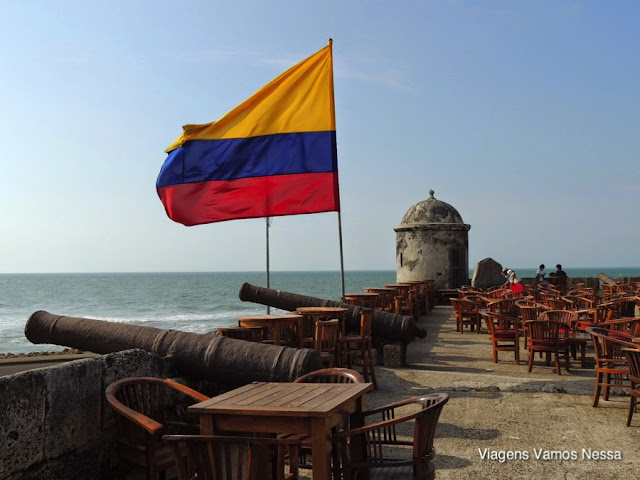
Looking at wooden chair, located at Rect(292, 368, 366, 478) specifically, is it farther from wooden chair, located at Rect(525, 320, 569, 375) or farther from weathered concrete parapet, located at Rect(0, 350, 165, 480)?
wooden chair, located at Rect(525, 320, 569, 375)

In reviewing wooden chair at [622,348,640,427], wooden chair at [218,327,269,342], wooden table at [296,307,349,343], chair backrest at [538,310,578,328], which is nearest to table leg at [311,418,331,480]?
wooden chair at [622,348,640,427]

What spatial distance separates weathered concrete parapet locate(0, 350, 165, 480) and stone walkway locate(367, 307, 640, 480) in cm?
241

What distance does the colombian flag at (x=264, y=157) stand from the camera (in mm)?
10133

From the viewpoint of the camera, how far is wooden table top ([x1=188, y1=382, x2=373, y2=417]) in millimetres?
3143

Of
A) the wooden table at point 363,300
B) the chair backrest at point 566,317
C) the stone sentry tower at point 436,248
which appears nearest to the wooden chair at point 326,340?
the chair backrest at point 566,317

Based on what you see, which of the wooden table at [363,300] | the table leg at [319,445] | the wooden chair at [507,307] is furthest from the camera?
the wooden table at [363,300]

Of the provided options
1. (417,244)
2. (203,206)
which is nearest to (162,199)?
(203,206)

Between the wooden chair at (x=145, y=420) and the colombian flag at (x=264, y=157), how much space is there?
207 inches

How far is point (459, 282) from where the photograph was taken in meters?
22.8

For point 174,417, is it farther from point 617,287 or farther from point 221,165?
point 617,287

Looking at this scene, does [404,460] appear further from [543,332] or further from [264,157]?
[264,157]

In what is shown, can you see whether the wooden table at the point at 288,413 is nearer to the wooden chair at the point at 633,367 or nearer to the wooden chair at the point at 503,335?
the wooden chair at the point at 633,367

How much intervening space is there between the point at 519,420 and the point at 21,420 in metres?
4.40

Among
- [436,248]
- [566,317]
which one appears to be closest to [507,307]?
Answer: [566,317]
